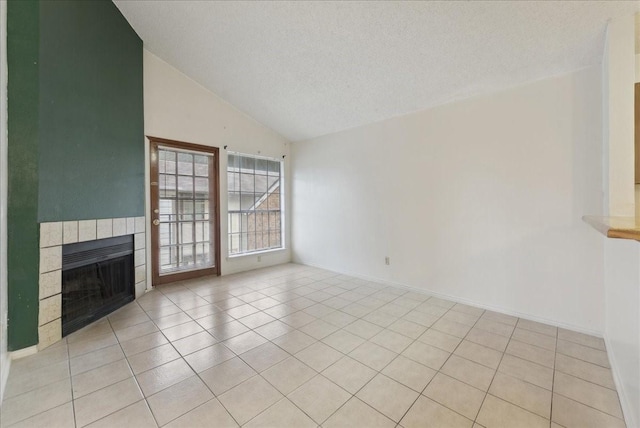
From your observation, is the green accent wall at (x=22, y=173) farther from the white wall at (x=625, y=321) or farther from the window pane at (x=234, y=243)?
the white wall at (x=625, y=321)

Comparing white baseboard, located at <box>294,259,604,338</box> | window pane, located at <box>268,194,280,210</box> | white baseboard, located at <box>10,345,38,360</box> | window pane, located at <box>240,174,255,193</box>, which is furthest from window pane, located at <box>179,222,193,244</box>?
white baseboard, located at <box>294,259,604,338</box>

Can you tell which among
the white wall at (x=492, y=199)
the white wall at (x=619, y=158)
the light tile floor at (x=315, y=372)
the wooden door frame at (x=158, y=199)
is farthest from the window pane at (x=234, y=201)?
the white wall at (x=619, y=158)

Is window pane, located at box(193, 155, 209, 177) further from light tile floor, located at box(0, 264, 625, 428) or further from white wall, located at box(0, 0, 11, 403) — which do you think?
white wall, located at box(0, 0, 11, 403)

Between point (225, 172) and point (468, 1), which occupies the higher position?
point (468, 1)

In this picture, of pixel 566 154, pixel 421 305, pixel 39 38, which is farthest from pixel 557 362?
pixel 39 38

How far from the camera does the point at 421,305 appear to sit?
3068 mm

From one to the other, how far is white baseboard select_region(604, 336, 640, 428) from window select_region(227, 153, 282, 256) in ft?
14.6

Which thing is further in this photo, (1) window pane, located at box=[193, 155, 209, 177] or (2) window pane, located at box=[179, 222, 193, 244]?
(1) window pane, located at box=[193, 155, 209, 177]

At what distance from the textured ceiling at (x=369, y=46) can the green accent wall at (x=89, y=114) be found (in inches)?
19.2

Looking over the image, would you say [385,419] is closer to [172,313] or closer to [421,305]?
[421,305]

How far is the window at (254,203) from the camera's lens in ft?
15.0

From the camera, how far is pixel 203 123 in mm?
4086

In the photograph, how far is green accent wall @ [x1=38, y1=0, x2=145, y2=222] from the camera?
86.1 inches

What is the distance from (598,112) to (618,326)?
5.79 ft
